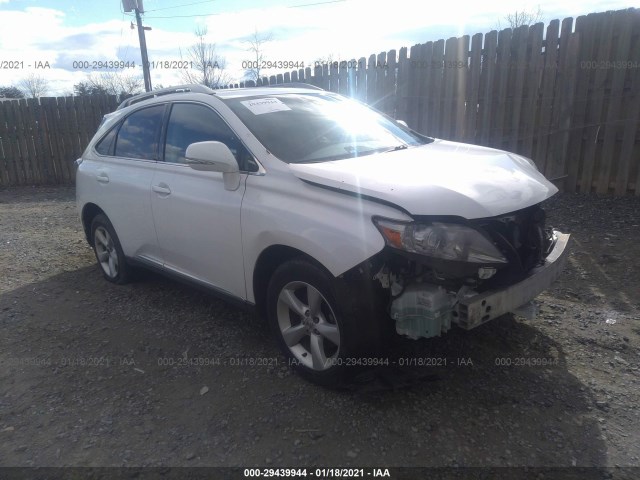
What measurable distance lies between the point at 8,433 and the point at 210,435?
4.09 ft

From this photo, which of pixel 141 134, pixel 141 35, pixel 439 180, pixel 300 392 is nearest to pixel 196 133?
pixel 141 134

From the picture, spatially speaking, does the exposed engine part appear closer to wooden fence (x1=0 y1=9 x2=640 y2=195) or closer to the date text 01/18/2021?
the date text 01/18/2021

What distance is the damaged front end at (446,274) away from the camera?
260cm

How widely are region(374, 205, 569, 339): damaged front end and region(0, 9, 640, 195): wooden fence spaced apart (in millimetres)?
4533

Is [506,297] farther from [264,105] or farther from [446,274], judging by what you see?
[264,105]

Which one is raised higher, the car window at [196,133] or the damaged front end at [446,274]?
the car window at [196,133]

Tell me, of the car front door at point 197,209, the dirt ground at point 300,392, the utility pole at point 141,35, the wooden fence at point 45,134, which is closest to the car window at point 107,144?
the car front door at point 197,209

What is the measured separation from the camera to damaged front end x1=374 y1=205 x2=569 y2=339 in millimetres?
2604

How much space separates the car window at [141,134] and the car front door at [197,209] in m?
0.21

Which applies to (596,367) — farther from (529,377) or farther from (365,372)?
(365,372)

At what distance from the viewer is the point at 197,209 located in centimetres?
367

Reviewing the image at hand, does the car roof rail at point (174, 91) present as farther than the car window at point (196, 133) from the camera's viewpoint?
Yes

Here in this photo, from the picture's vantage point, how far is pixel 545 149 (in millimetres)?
6914

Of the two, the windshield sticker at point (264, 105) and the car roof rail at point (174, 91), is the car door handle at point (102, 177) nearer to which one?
the car roof rail at point (174, 91)
